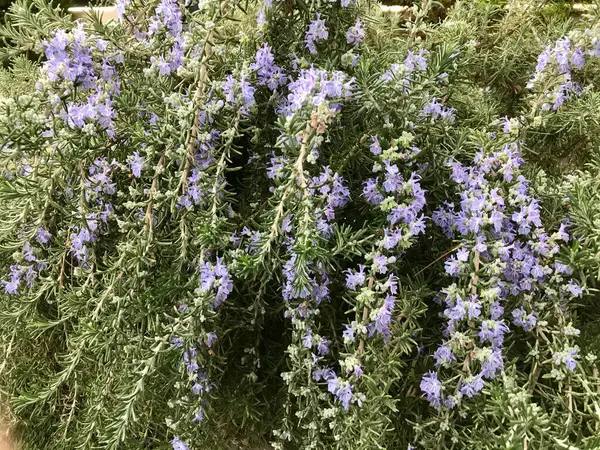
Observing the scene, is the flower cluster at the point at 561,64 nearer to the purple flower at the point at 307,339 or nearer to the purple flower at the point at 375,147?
the purple flower at the point at 375,147

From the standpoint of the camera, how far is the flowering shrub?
2.36ft

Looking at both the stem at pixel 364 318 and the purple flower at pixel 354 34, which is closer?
the stem at pixel 364 318

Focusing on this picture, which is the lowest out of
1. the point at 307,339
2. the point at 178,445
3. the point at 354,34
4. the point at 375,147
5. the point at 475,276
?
the point at 178,445

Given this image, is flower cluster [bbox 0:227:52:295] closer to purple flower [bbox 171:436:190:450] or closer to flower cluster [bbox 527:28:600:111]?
purple flower [bbox 171:436:190:450]

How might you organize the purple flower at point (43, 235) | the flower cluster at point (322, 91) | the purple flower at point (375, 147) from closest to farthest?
the flower cluster at point (322, 91) → the purple flower at point (375, 147) → the purple flower at point (43, 235)

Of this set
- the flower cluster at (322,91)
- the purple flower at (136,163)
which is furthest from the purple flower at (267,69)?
the purple flower at (136,163)

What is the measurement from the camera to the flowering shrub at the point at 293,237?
2.36 feet

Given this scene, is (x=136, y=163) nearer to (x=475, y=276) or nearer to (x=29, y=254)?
(x=29, y=254)

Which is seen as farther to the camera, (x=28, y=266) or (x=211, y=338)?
(x=28, y=266)

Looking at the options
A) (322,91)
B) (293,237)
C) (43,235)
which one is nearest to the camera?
(322,91)

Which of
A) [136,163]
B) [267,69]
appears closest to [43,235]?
[136,163]

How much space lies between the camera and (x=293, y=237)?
75cm

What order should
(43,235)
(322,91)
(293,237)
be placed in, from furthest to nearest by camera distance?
(43,235) < (293,237) < (322,91)

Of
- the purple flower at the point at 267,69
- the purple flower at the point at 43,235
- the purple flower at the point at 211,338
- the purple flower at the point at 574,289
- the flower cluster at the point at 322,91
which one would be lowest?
the purple flower at the point at 43,235
